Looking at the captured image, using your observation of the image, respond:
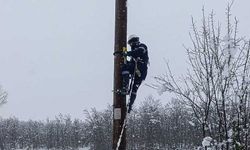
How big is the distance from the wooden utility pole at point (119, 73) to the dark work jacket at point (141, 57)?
75 cm

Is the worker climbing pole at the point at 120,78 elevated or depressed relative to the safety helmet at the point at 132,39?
depressed

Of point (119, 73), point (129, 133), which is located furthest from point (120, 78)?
point (129, 133)

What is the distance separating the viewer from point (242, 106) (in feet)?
19.7

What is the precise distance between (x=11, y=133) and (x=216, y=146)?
83.8m

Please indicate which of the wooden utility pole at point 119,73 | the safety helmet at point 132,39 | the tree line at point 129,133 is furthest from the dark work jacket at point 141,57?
the tree line at point 129,133

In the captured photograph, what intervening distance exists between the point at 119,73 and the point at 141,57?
1148mm

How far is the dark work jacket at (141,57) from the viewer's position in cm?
515

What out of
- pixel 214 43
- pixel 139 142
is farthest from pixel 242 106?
pixel 139 142

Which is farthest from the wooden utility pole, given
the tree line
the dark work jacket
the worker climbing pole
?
the tree line

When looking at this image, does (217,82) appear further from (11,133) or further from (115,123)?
(11,133)

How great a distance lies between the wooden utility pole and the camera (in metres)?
4.20

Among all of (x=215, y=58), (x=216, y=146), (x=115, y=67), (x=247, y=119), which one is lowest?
(x=216, y=146)

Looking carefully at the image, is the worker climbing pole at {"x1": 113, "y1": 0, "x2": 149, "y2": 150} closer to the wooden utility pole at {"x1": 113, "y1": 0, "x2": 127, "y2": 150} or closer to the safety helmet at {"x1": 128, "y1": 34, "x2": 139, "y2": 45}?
the wooden utility pole at {"x1": 113, "y1": 0, "x2": 127, "y2": 150}

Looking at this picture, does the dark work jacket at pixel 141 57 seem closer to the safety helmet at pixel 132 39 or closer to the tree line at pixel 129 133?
the safety helmet at pixel 132 39
